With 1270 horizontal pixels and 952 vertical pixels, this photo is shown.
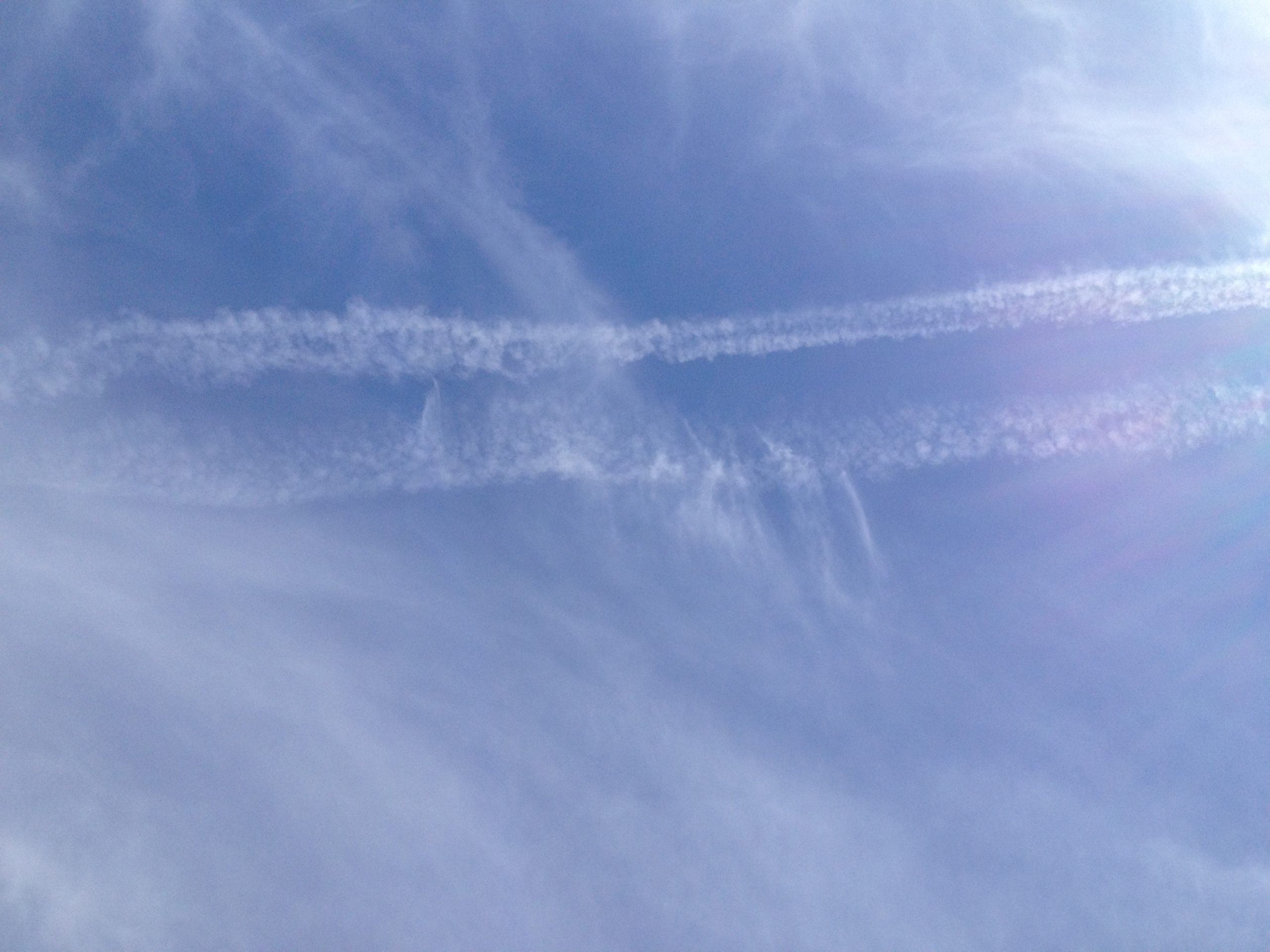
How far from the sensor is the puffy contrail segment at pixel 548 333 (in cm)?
3419

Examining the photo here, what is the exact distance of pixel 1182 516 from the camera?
117ft

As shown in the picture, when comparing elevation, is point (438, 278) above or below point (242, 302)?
above

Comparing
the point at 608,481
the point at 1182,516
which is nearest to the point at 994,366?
the point at 1182,516

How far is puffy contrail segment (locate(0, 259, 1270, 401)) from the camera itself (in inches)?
1346

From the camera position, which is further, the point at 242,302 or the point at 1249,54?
the point at 1249,54

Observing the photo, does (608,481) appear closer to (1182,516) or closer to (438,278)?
(438,278)

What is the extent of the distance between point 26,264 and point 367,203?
888 cm

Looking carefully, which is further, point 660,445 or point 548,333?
point 660,445

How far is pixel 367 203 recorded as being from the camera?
35.6 meters

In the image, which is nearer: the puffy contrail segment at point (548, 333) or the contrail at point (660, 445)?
the puffy contrail segment at point (548, 333)

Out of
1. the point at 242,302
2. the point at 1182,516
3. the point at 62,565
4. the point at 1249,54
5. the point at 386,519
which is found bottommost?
the point at 62,565

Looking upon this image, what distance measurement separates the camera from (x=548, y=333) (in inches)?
1369

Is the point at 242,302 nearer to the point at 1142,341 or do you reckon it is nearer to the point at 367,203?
the point at 367,203

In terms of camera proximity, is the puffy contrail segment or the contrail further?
the contrail
